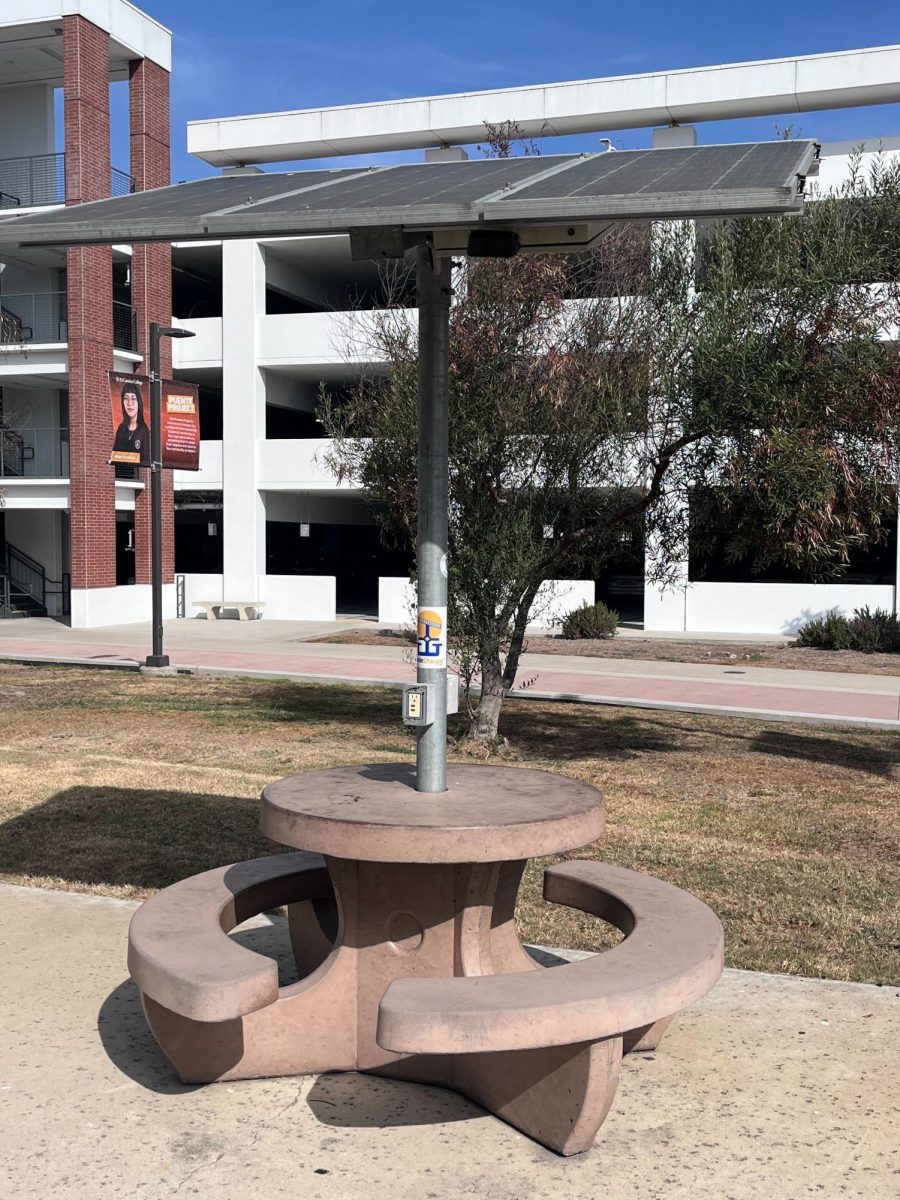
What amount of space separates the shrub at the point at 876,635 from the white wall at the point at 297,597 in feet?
39.9

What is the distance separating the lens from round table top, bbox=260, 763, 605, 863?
165 inches

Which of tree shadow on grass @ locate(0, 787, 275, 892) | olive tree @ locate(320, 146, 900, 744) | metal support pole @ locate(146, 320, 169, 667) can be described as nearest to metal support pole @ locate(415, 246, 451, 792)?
tree shadow on grass @ locate(0, 787, 275, 892)

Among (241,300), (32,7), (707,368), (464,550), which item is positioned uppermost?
(32,7)

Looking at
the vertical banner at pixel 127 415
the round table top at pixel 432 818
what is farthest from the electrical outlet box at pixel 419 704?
the vertical banner at pixel 127 415

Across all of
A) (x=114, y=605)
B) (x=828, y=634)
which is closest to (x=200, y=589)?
(x=114, y=605)

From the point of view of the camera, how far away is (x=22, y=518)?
3122cm

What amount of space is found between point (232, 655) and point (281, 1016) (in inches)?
655

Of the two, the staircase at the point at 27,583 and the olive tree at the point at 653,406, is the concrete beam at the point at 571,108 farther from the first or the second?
the olive tree at the point at 653,406

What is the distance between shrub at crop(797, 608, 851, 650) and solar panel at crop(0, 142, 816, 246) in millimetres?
17957

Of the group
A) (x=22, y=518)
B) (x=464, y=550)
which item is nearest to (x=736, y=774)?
(x=464, y=550)

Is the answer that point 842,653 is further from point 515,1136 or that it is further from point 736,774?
point 515,1136

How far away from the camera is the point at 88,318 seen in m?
26.9

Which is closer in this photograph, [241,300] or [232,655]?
[232,655]

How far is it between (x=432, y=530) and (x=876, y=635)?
19.0 metres
